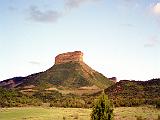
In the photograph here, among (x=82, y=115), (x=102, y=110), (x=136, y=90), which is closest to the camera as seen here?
(x=102, y=110)

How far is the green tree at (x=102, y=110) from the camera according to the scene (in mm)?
36219

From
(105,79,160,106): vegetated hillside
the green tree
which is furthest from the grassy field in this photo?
(105,79,160,106): vegetated hillside

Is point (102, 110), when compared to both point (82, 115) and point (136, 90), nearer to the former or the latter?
point (82, 115)

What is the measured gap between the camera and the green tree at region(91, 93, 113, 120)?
36219 mm

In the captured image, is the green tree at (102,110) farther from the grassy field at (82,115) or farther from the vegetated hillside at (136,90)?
the vegetated hillside at (136,90)

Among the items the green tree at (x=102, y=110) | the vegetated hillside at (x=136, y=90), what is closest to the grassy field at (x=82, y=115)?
the green tree at (x=102, y=110)

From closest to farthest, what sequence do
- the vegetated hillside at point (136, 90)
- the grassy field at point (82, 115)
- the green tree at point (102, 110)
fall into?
the green tree at point (102, 110), the grassy field at point (82, 115), the vegetated hillside at point (136, 90)

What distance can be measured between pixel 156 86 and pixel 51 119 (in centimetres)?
9257

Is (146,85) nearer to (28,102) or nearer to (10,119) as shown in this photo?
(28,102)

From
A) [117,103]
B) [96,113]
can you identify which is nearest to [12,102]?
[117,103]

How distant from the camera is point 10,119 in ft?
256

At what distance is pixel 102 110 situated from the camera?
120ft

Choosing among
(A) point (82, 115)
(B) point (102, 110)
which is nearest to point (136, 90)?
(A) point (82, 115)

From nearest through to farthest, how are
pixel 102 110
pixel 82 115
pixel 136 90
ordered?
pixel 102 110
pixel 82 115
pixel 136 90
